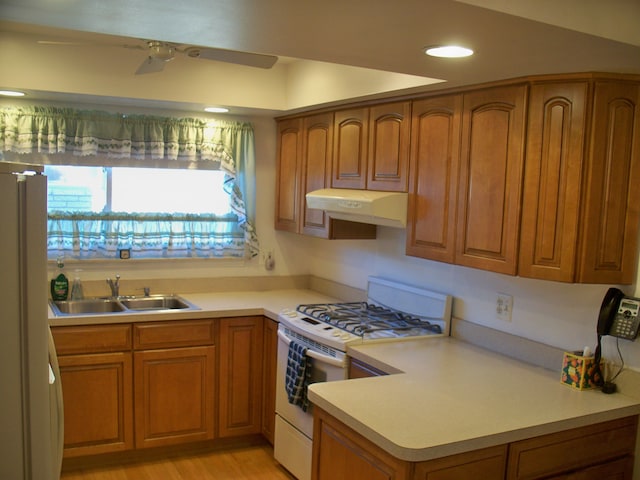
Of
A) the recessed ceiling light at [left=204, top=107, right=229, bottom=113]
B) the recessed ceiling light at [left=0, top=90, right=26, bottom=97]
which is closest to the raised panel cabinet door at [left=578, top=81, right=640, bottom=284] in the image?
the recessed ceiling light at [left=204, top=107, right=229, bottom=113]

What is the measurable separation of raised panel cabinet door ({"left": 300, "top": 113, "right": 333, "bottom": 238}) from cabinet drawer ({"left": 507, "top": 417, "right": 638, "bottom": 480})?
1.98 m

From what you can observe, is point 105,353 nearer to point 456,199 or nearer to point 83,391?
point 83,391

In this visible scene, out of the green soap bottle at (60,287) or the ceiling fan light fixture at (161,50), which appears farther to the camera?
the green soap bottle at (60,287)

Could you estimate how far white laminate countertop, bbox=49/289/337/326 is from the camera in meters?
3.48

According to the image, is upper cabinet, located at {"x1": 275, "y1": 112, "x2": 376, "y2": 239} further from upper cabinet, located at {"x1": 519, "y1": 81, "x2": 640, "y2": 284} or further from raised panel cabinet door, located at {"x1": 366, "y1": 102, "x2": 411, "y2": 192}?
upper cabinet, located at {"x1": 519, "y1": 81, "x2": 640, "y2": 284}

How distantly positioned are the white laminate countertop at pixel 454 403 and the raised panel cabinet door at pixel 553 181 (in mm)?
485

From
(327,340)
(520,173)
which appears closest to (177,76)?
(327,340)

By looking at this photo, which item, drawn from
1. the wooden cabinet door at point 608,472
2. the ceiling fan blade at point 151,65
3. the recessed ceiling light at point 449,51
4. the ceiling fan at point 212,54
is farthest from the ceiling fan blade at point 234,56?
the wooden cabinet door at point 608,472

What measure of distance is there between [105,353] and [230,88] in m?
1.83

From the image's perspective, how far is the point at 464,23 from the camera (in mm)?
1758

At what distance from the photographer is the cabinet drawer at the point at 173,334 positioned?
→ 3.62 meters

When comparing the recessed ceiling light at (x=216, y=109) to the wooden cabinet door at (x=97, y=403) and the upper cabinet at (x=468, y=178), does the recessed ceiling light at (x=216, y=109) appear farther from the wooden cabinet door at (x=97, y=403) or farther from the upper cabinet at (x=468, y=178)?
the wooden cabinet door at (x=97, y=403)

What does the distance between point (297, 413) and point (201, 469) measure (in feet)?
2.61

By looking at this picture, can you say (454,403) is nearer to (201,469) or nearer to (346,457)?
(346,457)
